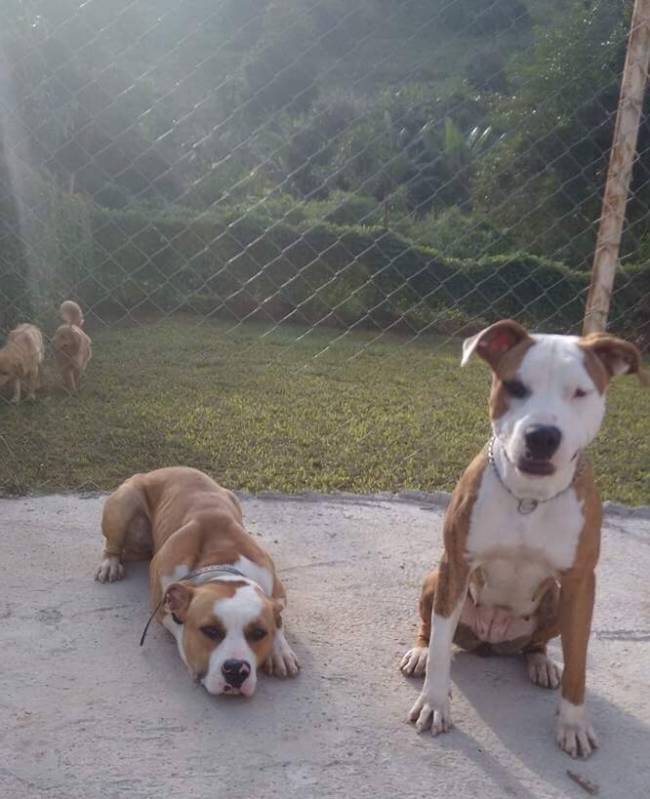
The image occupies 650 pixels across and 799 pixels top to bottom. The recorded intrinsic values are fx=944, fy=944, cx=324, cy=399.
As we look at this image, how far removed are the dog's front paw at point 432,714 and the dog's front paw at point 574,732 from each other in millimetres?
317

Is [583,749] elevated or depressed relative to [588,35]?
depressed

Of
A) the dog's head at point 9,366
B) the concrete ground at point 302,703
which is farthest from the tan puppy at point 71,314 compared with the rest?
the concrete ground at point 302,703

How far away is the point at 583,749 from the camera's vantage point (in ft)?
8.58

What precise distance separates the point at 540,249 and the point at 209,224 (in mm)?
4600

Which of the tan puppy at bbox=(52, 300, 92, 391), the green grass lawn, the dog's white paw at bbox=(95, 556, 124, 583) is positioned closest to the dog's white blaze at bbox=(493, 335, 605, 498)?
the dog's white paw at bbox=(95, 556, 124, 583)

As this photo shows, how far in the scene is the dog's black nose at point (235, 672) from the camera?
276 cm

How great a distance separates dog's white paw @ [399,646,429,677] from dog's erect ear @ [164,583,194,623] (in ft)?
2.36

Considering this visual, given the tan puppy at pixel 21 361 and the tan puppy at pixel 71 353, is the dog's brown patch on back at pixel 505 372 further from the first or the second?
the tan puppy at pixel 71 353

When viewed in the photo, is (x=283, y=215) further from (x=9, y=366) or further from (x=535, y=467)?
(x=535, y=467)

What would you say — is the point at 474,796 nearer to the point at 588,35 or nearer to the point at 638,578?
the point at 638,578

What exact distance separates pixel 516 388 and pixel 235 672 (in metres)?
1.17

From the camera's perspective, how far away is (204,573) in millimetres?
3143

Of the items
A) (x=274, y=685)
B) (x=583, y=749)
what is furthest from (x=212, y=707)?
(x=583, y=749)

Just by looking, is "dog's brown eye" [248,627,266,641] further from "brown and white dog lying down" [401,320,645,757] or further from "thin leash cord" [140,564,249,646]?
"brown and white dog lying down" [401,320,645,757]
